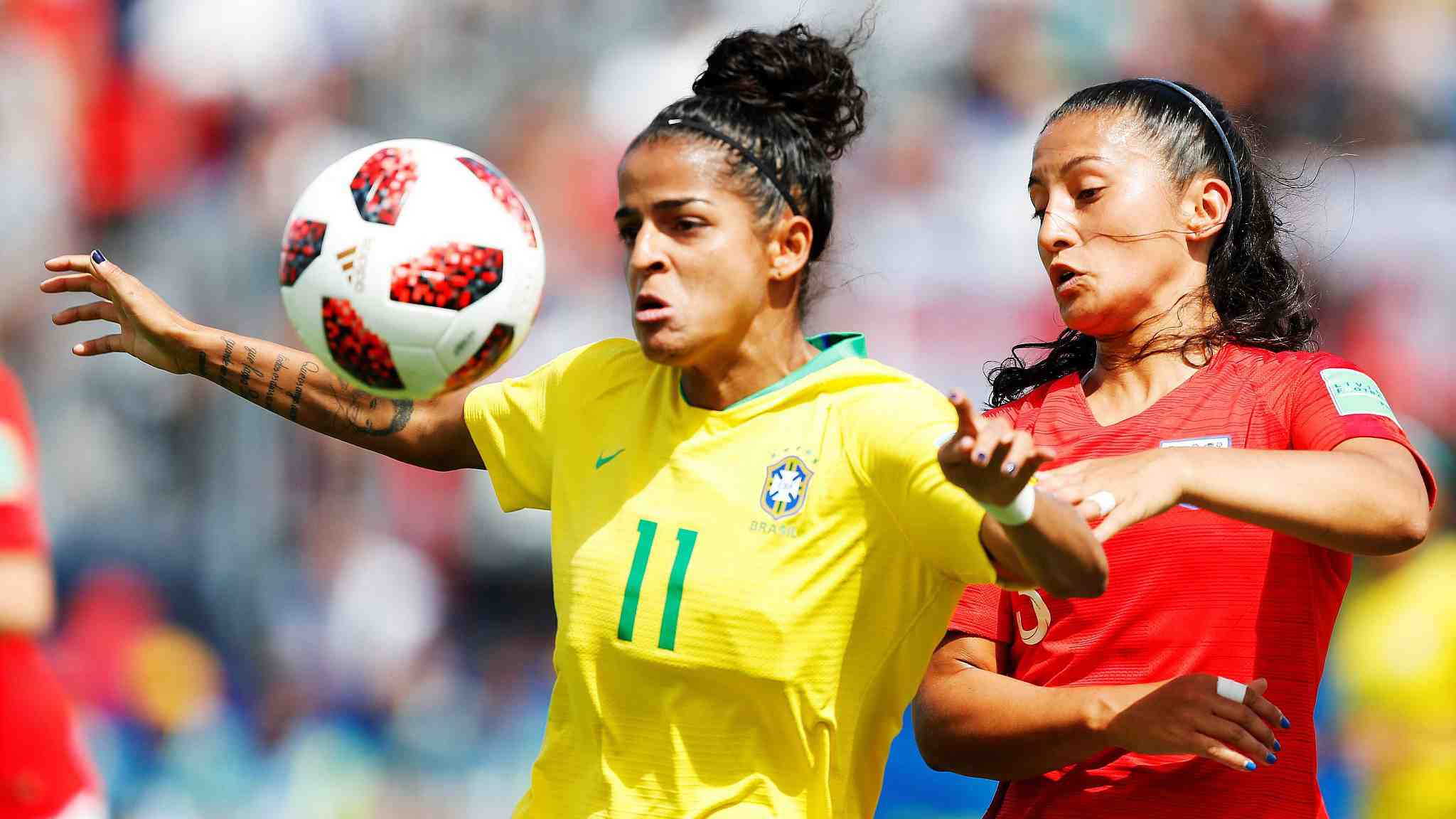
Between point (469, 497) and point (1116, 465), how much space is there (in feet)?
10.9

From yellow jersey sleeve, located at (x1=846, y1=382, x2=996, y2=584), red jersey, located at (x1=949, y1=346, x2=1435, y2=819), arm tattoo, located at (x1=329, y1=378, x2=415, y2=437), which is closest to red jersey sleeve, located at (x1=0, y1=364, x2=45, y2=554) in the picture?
arm tattoo, located at (x1=329, y1=378, x2=415, y2=437)

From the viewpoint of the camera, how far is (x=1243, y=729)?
2.19 m

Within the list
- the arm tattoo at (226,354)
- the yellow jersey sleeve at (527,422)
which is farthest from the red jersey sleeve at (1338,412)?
the arm tattoo at (226,354)

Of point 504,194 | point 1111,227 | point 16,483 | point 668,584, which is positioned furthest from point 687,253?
point 16,483

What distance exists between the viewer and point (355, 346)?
7.84ft

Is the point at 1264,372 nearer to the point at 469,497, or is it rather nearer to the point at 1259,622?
the point at 1259,622

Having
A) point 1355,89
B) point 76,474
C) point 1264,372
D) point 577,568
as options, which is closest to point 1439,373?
point 1355,89

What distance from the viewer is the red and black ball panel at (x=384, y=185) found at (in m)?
2.41

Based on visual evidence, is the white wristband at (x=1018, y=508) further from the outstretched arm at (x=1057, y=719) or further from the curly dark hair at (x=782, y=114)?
the curly dark hair at (x=782, y=114)

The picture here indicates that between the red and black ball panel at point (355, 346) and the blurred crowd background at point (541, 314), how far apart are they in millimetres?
2521

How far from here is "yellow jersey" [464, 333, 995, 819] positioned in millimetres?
2314

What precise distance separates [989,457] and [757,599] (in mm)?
546

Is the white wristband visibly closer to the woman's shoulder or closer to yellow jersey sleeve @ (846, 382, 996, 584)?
yellow jersey sleeve @ (846, 382, 996, 584)

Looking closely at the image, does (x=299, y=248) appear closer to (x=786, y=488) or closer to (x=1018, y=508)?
(x=786, y=488)
